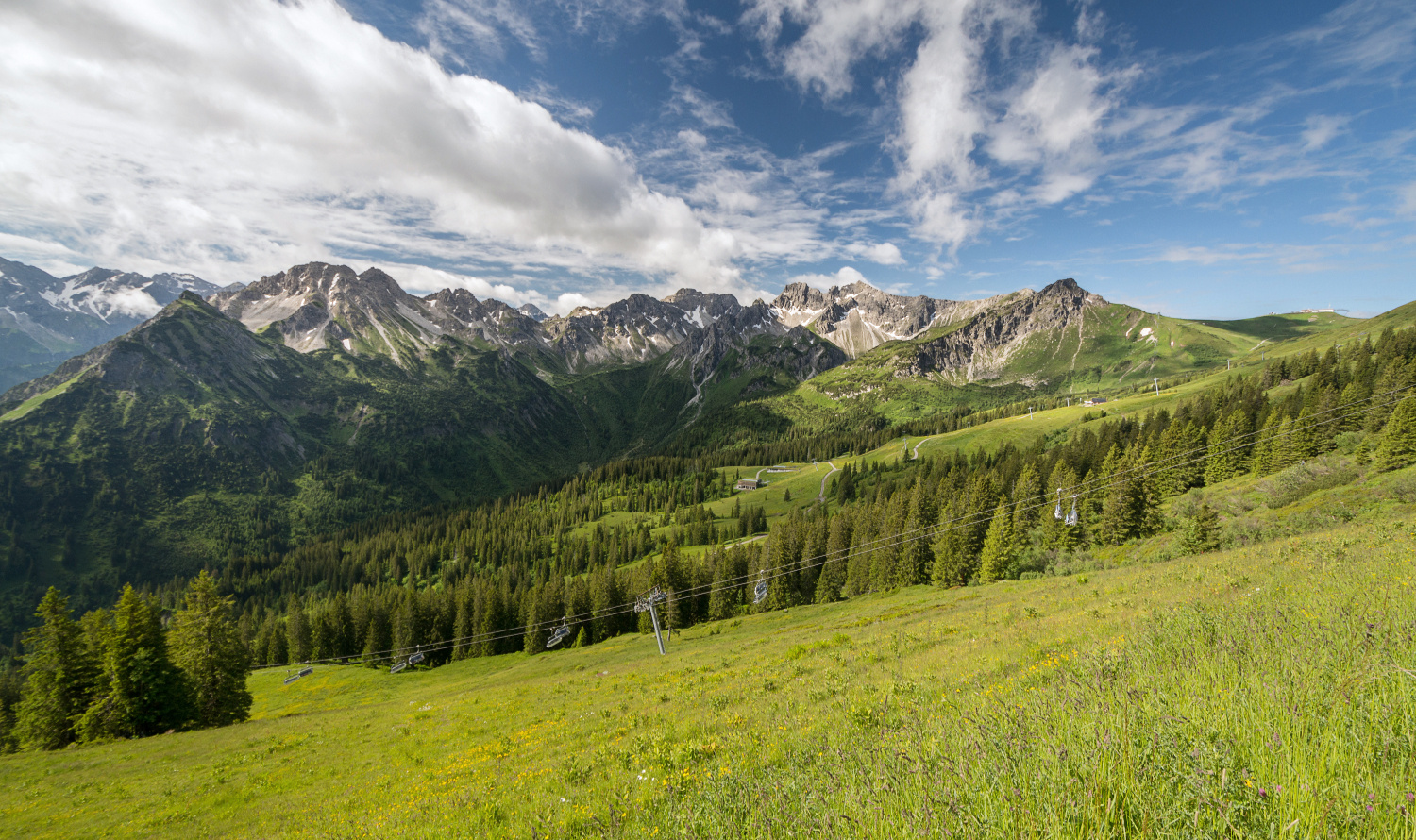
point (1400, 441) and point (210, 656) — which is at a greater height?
point (1400, 441)

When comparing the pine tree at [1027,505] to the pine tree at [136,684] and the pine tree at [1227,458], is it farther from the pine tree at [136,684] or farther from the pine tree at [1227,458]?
the pine tree at [136,684]

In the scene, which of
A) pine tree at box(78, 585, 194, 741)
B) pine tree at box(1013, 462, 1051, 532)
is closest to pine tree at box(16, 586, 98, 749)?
pine tree at box(78, 585, 194, 741)

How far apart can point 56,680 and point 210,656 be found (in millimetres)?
8416

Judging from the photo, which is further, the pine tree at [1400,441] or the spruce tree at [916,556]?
the spruce tree at [916,556]

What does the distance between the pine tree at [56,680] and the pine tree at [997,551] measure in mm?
83146

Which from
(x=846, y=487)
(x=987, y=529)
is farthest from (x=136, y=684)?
(x=846, y=487)

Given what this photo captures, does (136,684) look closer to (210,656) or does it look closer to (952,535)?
(210,656)

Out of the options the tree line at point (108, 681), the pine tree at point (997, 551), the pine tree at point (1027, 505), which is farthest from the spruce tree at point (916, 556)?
the tree line at point (108, 681)

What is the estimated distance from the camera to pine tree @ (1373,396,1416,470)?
4508 centimetres

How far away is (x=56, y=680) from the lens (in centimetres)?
A: 3769

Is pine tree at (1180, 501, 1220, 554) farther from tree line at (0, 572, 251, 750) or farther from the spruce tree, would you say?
tree line at (0, 572, 251, 750)

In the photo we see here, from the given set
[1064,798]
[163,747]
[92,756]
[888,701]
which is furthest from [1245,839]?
[92,756]

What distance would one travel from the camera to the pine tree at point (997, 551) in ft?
188

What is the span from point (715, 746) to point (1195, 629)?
892 cm
